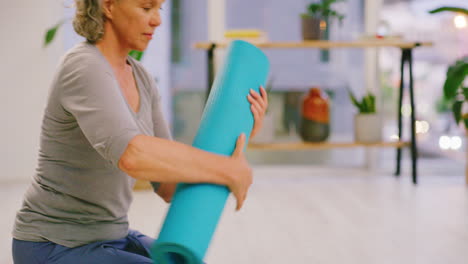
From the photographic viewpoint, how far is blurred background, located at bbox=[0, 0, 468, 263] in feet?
12.2

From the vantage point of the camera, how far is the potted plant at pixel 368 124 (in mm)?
3703

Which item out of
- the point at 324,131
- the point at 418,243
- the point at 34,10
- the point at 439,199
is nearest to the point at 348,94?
the point at 324,131

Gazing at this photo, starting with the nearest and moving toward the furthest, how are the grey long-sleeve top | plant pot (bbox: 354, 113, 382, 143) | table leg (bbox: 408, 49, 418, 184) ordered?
the grey long-sleeve top
table leg (bbox: 408, 49, 418, 184)
plant pot (bbox: 354, 113, 382, 143)

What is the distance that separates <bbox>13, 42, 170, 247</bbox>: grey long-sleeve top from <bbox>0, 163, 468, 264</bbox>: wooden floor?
856 millimetres

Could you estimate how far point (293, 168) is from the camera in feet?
13.6

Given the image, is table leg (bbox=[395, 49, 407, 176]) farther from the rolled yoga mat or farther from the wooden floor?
the rolled yoga mat

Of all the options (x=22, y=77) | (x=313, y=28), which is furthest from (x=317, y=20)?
(x=22, y=77)

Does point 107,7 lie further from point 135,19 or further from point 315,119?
point 315,119

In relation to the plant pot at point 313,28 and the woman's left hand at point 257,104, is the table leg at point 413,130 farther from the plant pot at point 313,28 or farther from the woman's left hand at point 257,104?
the woman's left hand at point 257,104

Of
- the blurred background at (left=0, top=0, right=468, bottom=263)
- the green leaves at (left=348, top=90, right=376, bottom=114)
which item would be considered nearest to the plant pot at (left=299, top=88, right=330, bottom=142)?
the blurred background at (left=0, top=0, right=468, bottom=263)

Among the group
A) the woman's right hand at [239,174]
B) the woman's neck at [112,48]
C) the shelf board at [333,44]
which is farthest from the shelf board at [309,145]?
the woman's right hand at [239,174]

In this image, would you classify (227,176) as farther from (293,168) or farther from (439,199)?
(293,168)

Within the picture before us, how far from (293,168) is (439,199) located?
122 centimetres

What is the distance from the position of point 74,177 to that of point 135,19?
37 centimetres
